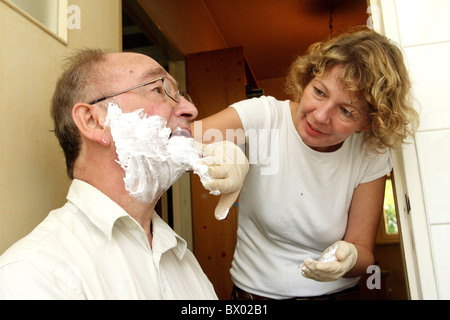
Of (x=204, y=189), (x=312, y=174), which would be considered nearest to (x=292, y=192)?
(x=312, y=174)

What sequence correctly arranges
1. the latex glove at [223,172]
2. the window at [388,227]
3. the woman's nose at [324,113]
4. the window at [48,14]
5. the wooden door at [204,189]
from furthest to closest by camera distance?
1. the window at [388,227]
2. the wooden door at [204,189]
3. the woman's nose at [324,113]
4. the window at [48,14]
5. the latex glove at [223,172]

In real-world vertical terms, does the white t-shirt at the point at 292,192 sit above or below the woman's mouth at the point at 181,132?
below

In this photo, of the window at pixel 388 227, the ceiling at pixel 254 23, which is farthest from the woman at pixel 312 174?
the window at pixel 388 227

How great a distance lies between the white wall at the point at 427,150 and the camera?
1.01 meters

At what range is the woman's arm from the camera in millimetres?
1234

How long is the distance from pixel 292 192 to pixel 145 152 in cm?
52

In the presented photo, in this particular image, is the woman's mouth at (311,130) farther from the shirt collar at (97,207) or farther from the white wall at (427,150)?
the shirt collar at (97,207)

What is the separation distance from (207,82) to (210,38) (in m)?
0.94

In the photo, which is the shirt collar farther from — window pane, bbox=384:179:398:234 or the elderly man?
window pane, bbox=384:179:398:234

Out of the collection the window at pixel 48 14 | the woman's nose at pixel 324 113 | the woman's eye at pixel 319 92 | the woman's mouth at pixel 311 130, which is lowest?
the woman's mouth at pixel 311 130

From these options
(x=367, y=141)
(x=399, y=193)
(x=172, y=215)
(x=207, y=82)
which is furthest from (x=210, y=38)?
(x=399, y=193)

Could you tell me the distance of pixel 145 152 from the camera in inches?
36.8

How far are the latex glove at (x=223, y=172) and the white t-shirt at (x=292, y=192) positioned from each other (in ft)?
0.62

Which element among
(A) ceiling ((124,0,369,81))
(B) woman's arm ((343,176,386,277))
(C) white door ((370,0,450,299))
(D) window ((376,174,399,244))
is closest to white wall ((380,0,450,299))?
(C) white door ((370,0,450,299))
